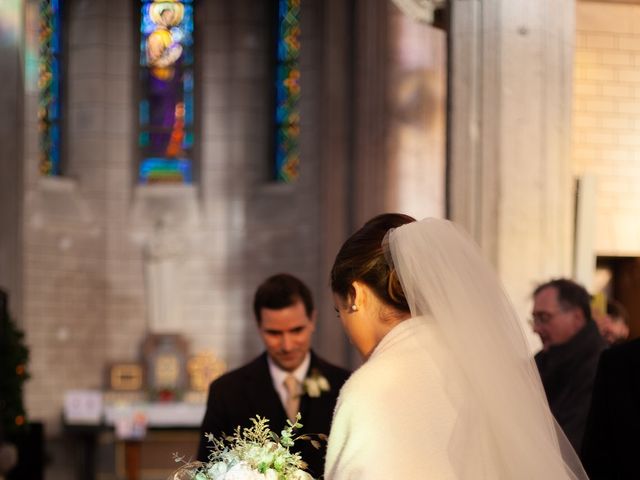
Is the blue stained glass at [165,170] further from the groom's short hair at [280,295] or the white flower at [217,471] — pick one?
the white flower at [217,471]

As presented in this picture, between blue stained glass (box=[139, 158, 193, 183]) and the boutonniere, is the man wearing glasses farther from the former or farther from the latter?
blue stained glass (box=[139, 158, 193, 183])

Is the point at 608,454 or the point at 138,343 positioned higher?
the point at 608,454

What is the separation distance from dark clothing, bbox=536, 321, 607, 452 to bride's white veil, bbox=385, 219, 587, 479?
2.21 metres

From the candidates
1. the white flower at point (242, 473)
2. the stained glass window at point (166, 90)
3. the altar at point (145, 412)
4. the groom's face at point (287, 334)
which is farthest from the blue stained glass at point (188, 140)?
the white flower at point (242, 473)

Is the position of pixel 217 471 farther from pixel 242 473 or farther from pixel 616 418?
pixel 616 418

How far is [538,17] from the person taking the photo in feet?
24.5

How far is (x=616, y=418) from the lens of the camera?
13.3ft

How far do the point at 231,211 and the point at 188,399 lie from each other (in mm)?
3082

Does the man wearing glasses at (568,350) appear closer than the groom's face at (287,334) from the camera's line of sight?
No

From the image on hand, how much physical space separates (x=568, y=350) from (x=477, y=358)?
96.6 inches

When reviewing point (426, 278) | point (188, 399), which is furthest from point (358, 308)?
point (188, 399)

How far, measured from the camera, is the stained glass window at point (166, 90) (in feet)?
67.9

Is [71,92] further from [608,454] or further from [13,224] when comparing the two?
[608,454]

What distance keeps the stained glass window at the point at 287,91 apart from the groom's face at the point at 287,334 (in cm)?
1463
